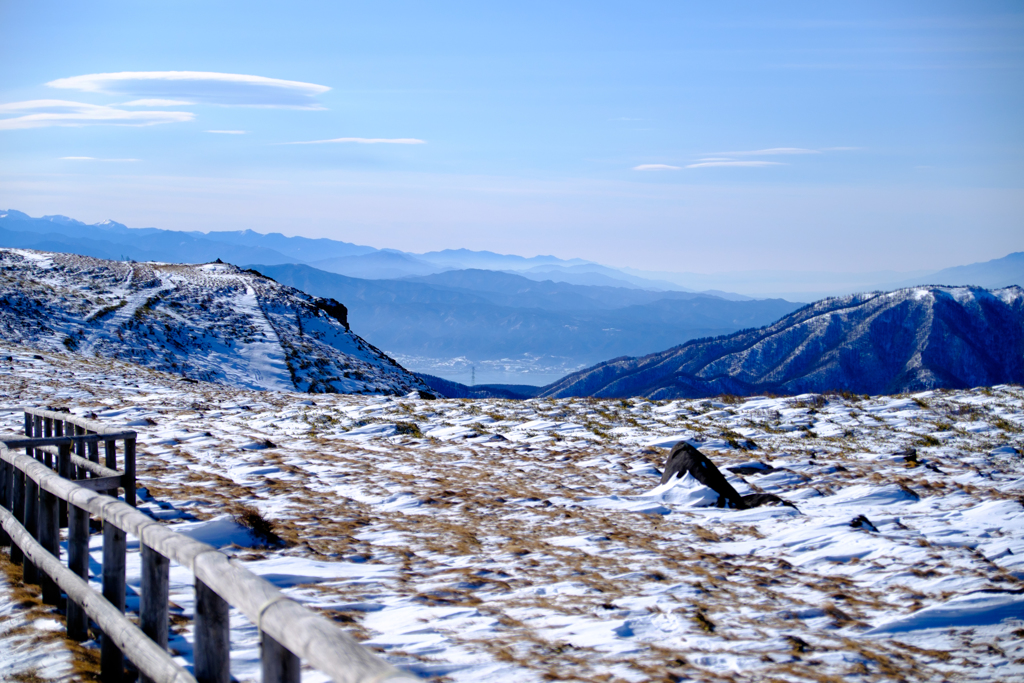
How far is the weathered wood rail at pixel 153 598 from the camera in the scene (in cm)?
231

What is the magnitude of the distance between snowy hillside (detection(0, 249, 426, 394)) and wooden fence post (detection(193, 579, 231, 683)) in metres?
36.1

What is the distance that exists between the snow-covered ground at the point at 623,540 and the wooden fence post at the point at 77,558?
0.45 m

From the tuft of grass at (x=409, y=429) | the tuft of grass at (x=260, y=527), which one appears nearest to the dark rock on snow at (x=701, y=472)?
the tuft of grass at (x=260, y=527)

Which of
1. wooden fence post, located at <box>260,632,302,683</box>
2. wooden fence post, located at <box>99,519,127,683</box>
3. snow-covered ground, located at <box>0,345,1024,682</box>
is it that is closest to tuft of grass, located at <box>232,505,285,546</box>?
snow-covered ground, located at <box>0,345,1024,682</box>

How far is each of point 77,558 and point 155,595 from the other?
1.54 metres

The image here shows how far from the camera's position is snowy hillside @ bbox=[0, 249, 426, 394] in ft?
127

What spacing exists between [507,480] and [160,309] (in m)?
44.6

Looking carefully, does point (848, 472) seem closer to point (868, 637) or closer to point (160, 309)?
point (868, 637)

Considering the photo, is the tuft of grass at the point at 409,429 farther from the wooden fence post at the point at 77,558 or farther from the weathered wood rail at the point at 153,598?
the wooden fence post at the point at 77,558

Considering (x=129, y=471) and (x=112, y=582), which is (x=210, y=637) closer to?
(x=112, y=582)

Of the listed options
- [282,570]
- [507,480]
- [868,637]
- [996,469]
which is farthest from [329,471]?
[996,469]

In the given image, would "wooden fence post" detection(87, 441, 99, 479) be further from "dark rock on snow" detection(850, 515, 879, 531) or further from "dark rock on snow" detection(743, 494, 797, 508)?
"dark rock on snow" detection(850, 515, 879, 531)

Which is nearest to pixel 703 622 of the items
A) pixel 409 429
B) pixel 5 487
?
pixel 5 487

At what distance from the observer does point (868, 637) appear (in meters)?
5.94
